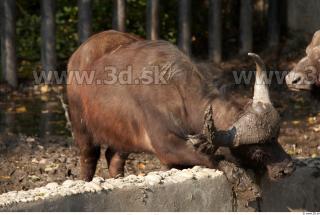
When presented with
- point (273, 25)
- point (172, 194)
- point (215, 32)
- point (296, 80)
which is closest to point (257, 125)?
point (296, 80)

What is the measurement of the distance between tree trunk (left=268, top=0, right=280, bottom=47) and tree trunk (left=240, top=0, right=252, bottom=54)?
22.9 inches

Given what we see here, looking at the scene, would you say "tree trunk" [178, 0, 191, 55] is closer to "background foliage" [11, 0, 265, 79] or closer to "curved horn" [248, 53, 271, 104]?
"background foliage" [11, 0, 265, 79]

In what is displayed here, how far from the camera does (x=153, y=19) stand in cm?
1509

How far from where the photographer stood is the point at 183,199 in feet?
22.4

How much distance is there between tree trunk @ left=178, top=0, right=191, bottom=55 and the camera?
15510mm

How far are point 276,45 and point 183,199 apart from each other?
10.4 m

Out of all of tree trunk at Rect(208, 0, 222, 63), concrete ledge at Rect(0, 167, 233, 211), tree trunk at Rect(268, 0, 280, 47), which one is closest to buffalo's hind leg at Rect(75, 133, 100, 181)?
concrete ledge at Rect(0, 167, 233, 211)

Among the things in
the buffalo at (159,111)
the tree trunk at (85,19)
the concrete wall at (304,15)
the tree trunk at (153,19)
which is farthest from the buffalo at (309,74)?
the concrete wall at (304,15)

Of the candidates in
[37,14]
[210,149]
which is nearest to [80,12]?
[37,14]

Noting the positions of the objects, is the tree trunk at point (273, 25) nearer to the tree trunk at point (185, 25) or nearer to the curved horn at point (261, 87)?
the tree trunk at point (185, 25)

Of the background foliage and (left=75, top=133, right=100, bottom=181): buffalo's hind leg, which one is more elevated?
the background foliage

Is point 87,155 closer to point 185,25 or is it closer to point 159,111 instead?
point 159,111

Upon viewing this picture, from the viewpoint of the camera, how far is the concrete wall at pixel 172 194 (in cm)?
614

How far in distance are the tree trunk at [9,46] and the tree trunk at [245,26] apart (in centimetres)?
448
